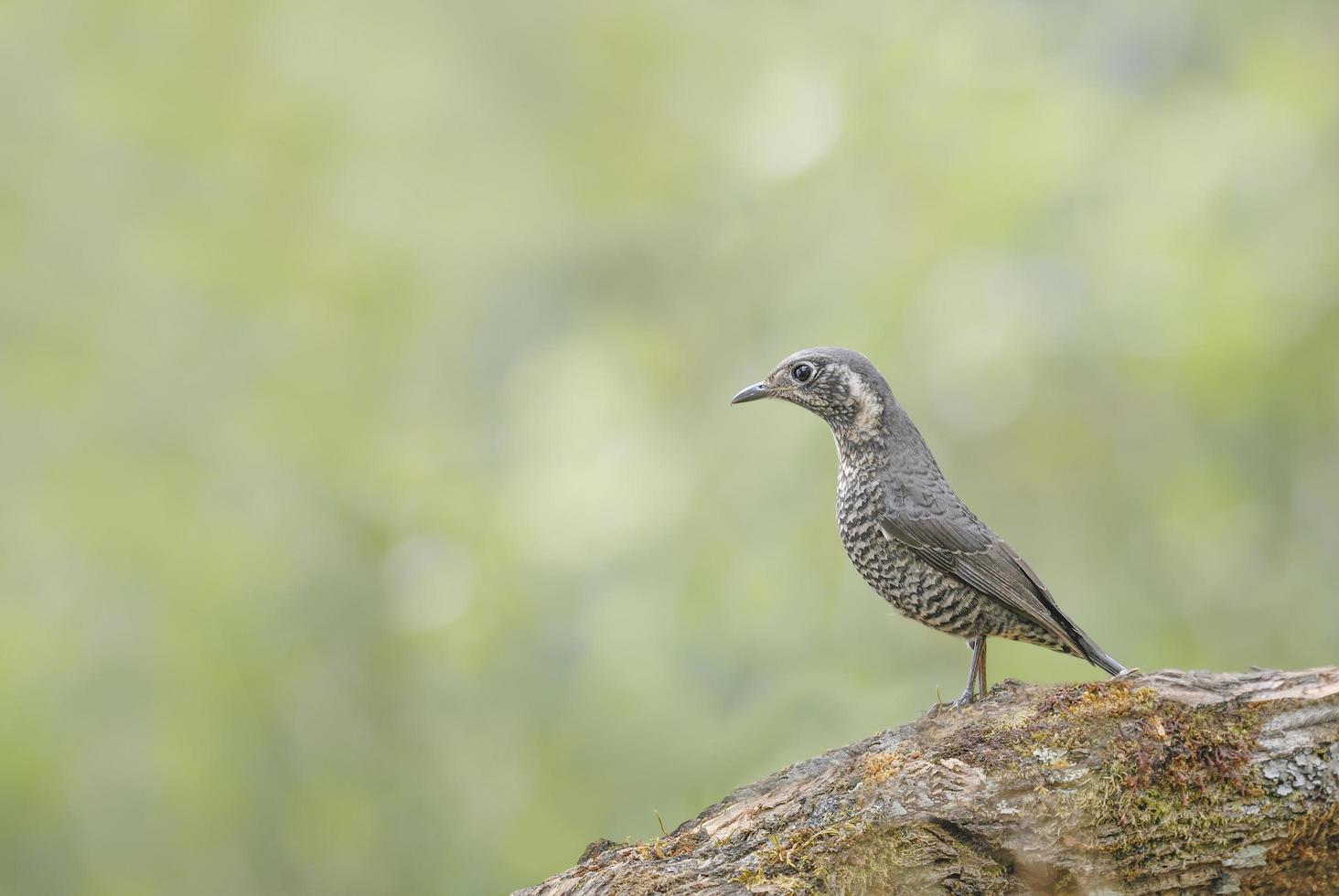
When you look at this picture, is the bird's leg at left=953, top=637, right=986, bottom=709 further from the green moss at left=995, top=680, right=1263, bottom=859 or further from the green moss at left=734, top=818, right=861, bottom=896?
the green moss at left=734, top=818, right=861, bottom=896

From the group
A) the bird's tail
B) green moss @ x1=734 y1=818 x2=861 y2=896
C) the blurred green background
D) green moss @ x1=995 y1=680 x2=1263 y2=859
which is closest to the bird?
the bird's tail

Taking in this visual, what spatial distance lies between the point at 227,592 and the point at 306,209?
2.92 m

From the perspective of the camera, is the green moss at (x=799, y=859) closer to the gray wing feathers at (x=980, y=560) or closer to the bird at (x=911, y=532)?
the bird at (x=911, y=532)

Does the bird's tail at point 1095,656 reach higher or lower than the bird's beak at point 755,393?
lower

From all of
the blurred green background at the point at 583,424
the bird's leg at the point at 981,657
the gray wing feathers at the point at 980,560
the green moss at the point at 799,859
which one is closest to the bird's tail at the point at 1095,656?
the gray wing feathers at the point at 980,560

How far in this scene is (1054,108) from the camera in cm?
639

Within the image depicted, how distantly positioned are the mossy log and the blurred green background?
2.48 m

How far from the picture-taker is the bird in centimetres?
461

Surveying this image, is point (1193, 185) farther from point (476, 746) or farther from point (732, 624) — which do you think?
point (476, 746)

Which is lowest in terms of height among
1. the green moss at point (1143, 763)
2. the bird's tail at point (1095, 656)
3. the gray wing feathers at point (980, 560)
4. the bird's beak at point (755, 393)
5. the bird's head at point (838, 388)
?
the green moss at point (1143, 763)

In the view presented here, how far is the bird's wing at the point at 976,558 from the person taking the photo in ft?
15.0

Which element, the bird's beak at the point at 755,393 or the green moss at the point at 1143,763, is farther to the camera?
the bird's beak at the point at 755,393

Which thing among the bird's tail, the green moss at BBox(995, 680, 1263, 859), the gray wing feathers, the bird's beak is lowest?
the green moss at BBox(995, 680, 1263, 859)

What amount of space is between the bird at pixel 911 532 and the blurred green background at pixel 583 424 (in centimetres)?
109
